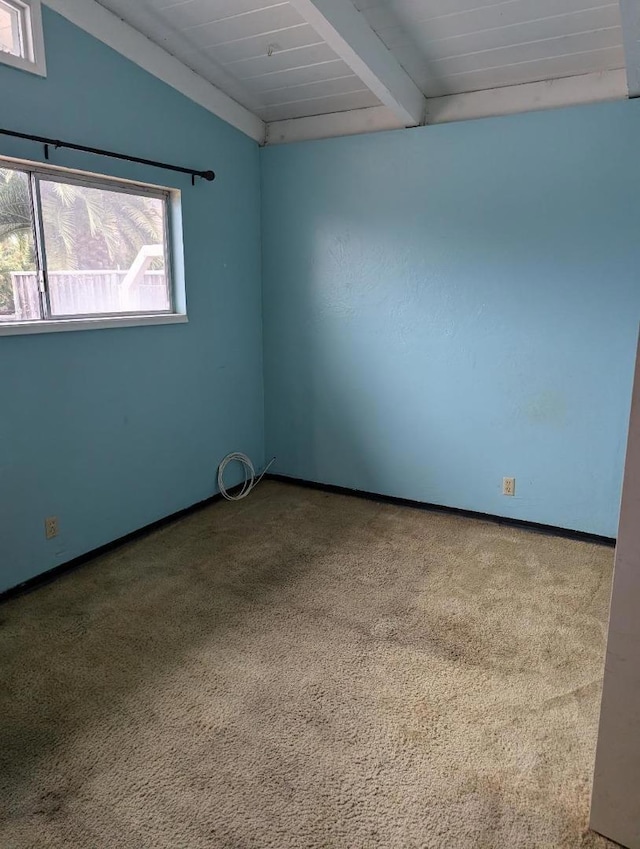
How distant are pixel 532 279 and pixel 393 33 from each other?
56.3 inches

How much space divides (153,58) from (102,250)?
105 centimetres

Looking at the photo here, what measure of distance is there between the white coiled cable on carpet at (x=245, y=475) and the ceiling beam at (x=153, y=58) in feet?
7.22

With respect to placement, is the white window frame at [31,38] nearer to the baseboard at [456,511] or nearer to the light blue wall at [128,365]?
the light blue wall at [128,365]

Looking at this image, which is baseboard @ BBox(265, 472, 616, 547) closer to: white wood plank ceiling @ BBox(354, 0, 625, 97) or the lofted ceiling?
the lofted ceiling

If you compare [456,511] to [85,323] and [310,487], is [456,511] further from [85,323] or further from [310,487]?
[85,323]

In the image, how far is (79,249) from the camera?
9.45ft

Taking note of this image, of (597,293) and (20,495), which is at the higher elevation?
(597,293)

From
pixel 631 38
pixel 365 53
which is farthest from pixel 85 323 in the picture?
pixel 631 38

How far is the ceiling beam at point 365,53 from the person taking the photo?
2.40 metres

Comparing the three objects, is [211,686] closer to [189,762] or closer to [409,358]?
[189,762]

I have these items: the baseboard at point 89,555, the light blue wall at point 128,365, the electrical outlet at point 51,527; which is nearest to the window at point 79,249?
the light blue wall at point 128,365

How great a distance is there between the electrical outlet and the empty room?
2 cm

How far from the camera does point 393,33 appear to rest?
2727 millimetres

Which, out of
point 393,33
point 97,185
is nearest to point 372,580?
point 97,185
